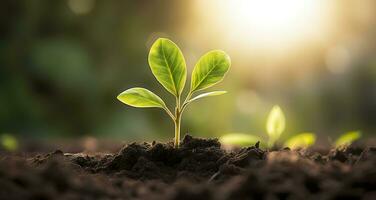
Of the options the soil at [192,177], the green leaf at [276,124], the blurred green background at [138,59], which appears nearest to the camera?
the soil at [192,177]

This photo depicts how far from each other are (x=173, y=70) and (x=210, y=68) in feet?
0.34

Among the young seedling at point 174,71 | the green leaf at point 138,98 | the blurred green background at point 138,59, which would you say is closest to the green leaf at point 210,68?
the young seedling at point 174,71

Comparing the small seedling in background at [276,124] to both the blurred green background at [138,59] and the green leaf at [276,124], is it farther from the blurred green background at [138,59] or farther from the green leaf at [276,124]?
the blurred green background at [138,59]

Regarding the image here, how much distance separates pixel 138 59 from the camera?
7688mm

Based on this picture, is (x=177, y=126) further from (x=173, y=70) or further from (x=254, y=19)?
(x=254, y=19)

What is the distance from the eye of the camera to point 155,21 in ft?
26.2

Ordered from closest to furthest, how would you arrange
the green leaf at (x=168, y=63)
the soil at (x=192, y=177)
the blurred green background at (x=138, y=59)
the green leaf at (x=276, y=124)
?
the soil at (x=192, y=177) → the green leaf at (x=168, y=63) → the green leaf at (x=276, y=124) → the blurred green background at (x=138, y=59)

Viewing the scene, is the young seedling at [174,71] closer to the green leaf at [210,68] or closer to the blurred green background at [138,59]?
the green leaf at [210,68]

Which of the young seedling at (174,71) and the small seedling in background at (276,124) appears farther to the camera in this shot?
the small seedling in background at (276,124)

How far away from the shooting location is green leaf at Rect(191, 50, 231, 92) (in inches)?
58.8

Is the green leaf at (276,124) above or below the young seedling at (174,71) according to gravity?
above

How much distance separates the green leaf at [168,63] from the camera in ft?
4.81

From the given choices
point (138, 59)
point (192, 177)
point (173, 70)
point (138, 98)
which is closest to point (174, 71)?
point (173, 70)

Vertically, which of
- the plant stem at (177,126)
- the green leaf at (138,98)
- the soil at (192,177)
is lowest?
the soil at (192,177)
